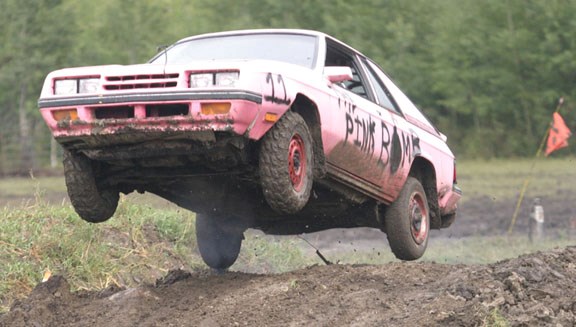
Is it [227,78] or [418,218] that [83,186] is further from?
[418,218]

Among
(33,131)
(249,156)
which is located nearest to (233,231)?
(249,156)

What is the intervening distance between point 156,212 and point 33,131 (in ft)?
80.8

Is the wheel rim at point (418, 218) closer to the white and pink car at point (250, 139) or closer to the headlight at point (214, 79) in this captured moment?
the white and pink car at point (250, 139)

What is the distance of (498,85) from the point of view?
43.7m

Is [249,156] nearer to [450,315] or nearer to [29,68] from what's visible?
[450,315]

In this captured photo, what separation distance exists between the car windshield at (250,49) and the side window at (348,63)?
0.39 m

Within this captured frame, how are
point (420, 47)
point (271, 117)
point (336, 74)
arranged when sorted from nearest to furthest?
point (271, 117) → point (336, 74) → point (420, 47)

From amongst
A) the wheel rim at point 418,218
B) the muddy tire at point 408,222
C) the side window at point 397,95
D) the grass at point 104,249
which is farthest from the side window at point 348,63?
the grass at point 104,249

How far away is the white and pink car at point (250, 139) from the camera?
7.12 meters

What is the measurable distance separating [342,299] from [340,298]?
0.08 feet

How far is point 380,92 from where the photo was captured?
966cm

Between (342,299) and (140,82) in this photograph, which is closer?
(140,82)

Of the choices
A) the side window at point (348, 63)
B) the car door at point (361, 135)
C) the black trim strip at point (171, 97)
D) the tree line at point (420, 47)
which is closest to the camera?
the black trim strip at point (171, 97)

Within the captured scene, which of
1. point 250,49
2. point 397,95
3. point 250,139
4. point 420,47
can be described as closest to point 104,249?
point 250,49
